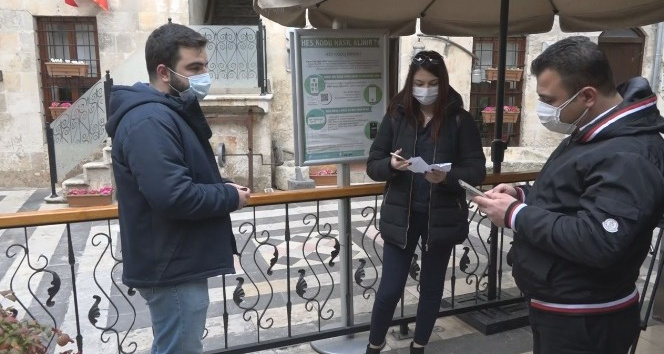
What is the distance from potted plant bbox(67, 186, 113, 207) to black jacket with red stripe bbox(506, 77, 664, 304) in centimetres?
767

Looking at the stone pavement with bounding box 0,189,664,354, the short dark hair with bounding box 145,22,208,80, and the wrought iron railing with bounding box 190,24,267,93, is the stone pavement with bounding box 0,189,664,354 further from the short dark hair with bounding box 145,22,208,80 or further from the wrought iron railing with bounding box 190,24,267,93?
the wrought iron railing with bounding box 190,24,267,93

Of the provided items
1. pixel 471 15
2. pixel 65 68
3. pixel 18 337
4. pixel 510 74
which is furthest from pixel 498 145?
pixel 510 74

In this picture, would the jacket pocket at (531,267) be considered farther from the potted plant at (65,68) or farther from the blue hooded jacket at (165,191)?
the potted plant at (65,68)

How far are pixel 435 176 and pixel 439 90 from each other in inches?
18.6

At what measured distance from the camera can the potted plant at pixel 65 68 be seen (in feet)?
30.9

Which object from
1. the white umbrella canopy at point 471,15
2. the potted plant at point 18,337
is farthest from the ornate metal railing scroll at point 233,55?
the potted plant at point 18,337

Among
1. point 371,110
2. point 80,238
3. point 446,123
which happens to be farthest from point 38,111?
point 446,123

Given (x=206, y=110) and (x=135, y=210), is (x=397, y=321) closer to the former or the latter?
(x=135, y=210)

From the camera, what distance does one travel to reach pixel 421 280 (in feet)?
9.09

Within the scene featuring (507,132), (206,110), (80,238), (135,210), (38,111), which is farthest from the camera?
(507,132)

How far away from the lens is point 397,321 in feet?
10.8

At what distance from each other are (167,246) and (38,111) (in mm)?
9291

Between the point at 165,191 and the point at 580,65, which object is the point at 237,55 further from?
the point at 580,65

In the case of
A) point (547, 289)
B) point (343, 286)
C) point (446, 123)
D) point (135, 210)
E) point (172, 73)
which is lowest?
point (343, 286)
